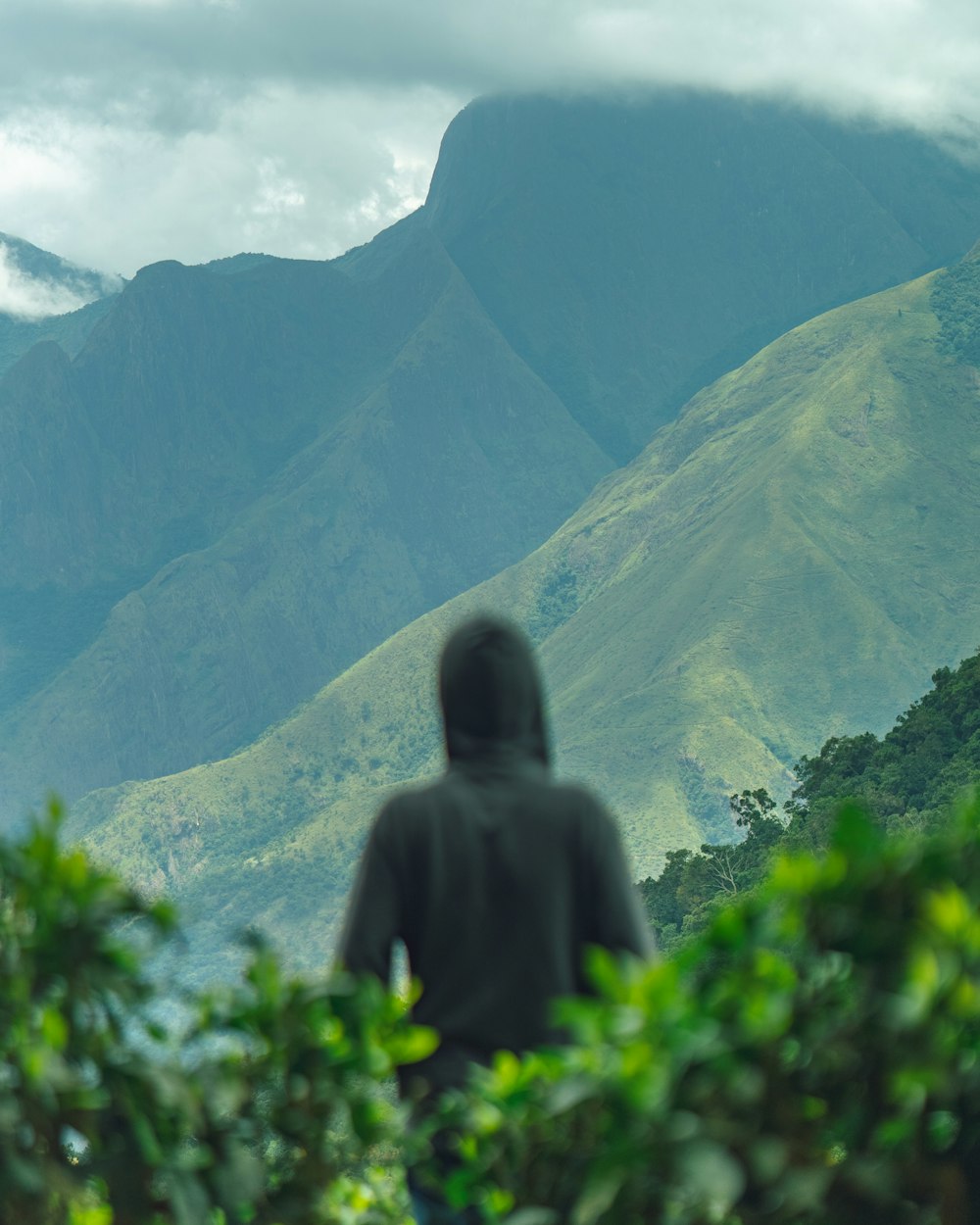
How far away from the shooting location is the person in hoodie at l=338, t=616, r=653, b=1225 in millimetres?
4594

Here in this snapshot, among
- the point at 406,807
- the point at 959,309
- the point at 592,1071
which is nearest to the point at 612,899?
the point at 406,807

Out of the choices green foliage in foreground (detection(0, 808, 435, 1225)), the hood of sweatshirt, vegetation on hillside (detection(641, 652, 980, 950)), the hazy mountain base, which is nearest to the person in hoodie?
the hood of sweatshirt

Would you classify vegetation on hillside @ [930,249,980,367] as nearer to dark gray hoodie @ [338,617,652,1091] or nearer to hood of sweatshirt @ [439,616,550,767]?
hood of sweatshirt @ [439,616,550,767]

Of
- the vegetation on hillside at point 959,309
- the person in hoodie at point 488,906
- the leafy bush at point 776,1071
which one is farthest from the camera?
the vegetation on hillside at point 959,309

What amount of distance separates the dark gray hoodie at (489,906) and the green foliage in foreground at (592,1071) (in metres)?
0.64

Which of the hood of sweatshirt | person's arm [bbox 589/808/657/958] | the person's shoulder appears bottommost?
person's arm [bbox 589/808/657/958]

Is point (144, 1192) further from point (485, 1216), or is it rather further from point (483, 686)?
point (483, 686)

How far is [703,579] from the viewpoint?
165 m

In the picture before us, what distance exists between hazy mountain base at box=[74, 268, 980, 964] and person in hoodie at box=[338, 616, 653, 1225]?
12985 centimetres

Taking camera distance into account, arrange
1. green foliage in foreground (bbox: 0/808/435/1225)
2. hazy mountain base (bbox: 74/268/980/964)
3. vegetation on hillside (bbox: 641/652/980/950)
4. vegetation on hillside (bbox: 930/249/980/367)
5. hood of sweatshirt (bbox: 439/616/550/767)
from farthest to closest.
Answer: vegetation on hillside (bbox: 930/249/980/367) < hazy mountain base (bbox: 74/268/980/964) < vegetation on hillside (bbox: 641/652/980/950) < hood of sweatshirt (bbox: 439/616/550/767) < green foliage in foreground (bbox: 0/808/435/1225)

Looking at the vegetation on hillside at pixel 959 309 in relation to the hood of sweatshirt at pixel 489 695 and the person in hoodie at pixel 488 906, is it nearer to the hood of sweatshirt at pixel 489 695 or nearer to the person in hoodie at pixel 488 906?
the hood of sweatshirt at pixel 489 695

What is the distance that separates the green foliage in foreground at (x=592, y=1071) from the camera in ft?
11.1

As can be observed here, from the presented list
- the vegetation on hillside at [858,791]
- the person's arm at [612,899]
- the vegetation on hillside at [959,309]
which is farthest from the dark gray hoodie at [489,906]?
the vegetation on hillside at [959,309]

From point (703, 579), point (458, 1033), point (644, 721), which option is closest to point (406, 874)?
point (458, 1033)
